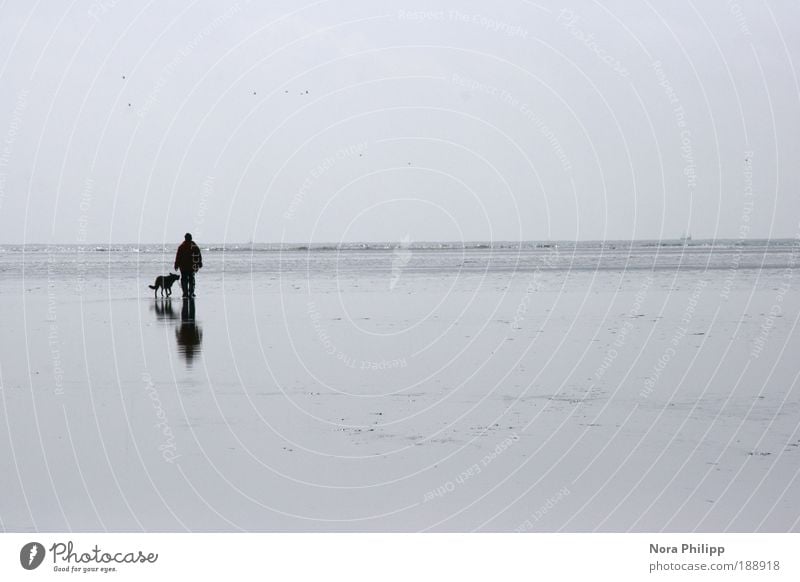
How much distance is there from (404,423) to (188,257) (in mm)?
17374

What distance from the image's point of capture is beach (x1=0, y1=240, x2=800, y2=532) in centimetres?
802

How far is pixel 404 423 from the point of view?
1091 centimetres

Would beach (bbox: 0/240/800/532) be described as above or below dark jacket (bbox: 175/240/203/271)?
below

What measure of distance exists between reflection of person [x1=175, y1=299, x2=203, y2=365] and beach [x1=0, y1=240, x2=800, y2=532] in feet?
0.38

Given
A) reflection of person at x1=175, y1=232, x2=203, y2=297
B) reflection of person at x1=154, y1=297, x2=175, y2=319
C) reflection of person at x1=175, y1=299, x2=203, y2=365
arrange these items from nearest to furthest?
reflection of person at x1=175, y1=299, x2=203, y2=365
reflection of person at x1=154, y1=297, x2=175, y2=319
reflection of person at x1=175, y1=232, x2=203, y2=297

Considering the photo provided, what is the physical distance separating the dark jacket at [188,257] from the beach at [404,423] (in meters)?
5.23

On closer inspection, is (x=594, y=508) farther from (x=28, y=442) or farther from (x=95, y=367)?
(x=95, y=367)

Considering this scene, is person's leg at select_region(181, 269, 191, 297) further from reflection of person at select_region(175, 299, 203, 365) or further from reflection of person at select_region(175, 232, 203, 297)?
reflection of person at select_region(175, 299, 203, 365)

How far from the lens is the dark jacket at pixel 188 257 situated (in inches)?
1064

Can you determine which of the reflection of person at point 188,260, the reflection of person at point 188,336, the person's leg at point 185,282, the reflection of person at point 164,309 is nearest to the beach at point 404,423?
the reflection of person at point 188,336

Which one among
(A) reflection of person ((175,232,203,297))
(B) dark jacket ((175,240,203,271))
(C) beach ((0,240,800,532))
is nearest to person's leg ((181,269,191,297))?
(A) reflection of person ((175,232,203,297))

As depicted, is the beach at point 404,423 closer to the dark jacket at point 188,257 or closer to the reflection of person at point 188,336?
the reflection of person at point 188,336

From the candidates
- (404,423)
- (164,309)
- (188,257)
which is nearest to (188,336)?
(164,309)
